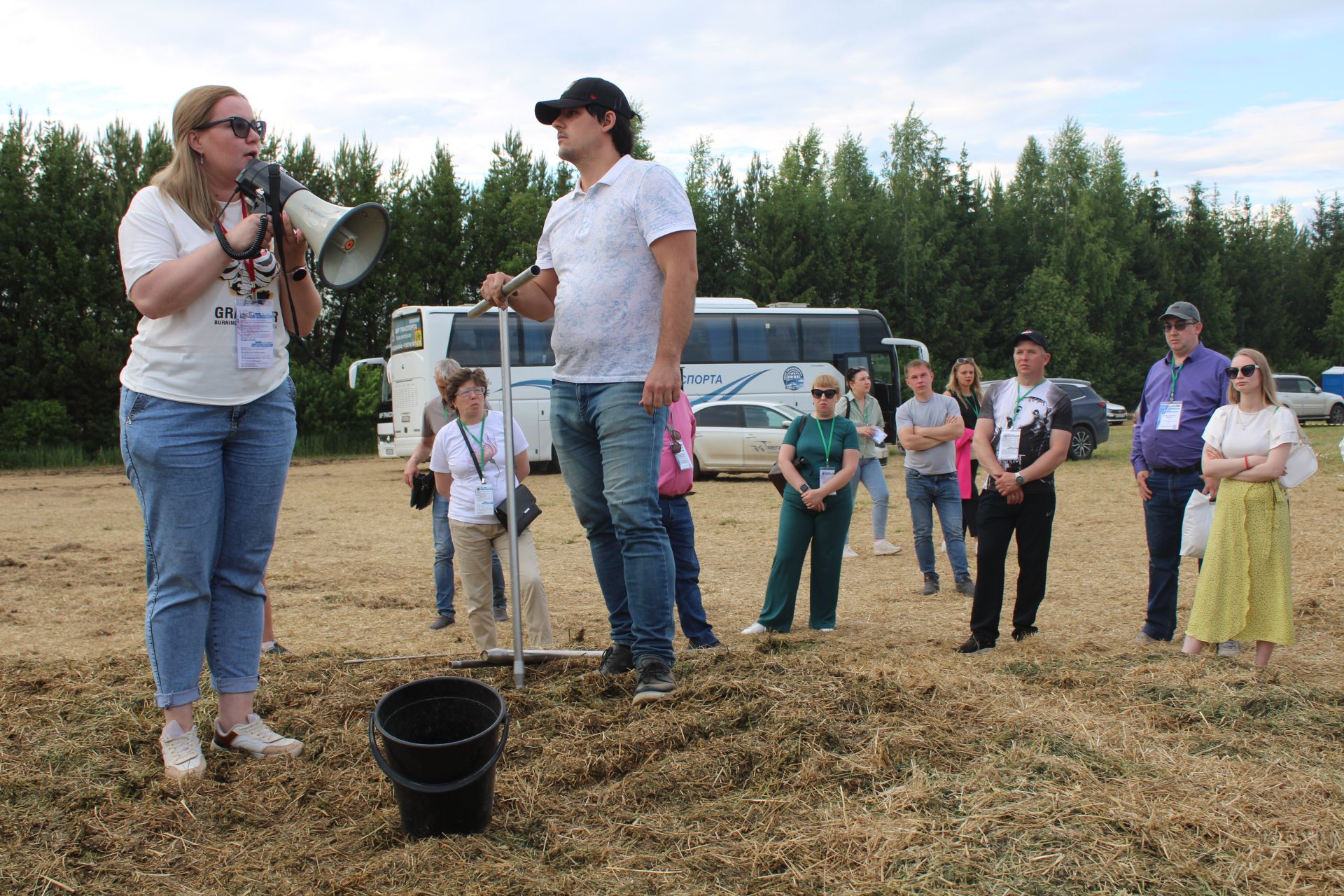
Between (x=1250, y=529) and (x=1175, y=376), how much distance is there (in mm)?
1132

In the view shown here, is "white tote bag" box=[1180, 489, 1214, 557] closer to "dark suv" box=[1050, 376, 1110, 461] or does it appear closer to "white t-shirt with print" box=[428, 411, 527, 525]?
"white t-shirt with print" box=[428, 411, 527, 525]

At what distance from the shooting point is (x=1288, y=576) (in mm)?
5031

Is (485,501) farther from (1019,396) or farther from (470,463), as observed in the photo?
(1019,396)

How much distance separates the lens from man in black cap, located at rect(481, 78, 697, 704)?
342 centimetres

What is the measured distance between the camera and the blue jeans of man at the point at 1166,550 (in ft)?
19.1

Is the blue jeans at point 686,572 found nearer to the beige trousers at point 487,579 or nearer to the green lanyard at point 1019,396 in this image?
the beige trousers at point 487,579

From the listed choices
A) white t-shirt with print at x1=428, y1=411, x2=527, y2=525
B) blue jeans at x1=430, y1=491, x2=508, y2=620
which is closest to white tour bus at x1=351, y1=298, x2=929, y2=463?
blue jeans at x1=430, y1=491, x2=508, y2=620

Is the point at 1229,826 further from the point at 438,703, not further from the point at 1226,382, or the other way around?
the point at 1226,382

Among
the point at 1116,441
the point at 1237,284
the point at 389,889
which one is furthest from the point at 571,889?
the point at 1237,284

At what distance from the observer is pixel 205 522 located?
116 inches

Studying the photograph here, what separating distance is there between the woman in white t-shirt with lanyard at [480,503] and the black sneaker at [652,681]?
1998mm

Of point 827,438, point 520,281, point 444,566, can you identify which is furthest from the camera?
point 444,566

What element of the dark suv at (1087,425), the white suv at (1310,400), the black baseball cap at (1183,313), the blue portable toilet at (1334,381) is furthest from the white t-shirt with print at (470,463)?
the blue portable toilet at (1334,381)

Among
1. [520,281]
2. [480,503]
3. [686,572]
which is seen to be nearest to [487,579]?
[480,503]
